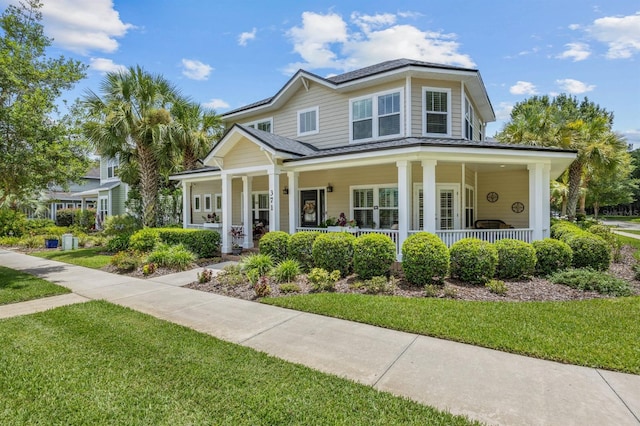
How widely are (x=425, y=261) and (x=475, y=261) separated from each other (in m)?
1.31

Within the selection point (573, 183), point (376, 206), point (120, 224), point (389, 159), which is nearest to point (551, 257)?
point (389, 159)

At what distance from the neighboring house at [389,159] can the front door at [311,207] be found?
0.05m

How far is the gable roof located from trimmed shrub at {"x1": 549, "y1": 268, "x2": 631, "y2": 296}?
774 cm

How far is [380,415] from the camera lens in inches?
122

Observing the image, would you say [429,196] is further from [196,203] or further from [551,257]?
[196,203]

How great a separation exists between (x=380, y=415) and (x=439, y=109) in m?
11.9

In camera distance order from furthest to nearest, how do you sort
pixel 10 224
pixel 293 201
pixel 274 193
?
pixel 10 224, pixel 293 201, pixel 274 193

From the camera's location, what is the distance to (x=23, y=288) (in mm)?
8422

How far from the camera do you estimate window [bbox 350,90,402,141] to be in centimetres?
1269

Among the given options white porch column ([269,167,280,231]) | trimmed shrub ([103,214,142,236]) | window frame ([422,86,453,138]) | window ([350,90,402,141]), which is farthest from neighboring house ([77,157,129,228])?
window frame ([422,86,453,138])

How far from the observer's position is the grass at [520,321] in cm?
439

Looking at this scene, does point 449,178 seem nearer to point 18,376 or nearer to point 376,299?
point 376,299

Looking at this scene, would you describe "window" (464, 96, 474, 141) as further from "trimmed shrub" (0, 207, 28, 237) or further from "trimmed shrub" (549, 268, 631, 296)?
"trimmed shrub" (0, 207, 28, 237)

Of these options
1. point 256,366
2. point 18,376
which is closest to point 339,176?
point 256,366
